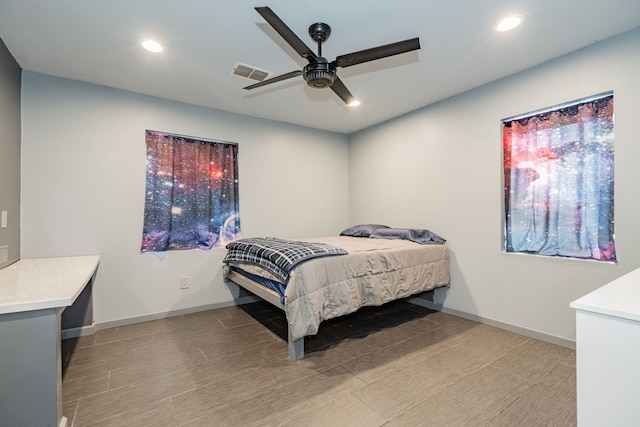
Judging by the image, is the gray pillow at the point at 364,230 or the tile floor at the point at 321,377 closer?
the tile floor at the point at 321,377

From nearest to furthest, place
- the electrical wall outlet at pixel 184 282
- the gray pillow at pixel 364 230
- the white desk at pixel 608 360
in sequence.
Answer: the white desk at pixel 608 360
the electrical wall outlet at pixel 184 282
the gray pillow at pixel 364 230

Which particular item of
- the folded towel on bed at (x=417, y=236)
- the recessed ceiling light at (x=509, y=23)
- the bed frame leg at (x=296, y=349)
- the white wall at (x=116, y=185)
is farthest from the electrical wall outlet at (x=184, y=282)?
the recessed ceiling light at (x=509, y=23)

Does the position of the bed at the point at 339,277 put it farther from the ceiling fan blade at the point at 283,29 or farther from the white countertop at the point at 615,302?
the white countertop at the point at 615,302

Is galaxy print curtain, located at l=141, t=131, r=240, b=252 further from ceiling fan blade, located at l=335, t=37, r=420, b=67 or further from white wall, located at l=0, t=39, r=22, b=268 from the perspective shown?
ceiling fan blade, located at l=335, t=37, r=420, b=67

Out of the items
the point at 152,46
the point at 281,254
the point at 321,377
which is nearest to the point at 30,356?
the point at 281,254

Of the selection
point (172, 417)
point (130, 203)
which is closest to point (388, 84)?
point (130, 203)

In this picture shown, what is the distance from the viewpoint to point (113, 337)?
2824 mm

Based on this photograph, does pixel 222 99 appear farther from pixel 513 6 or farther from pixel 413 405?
pixel 413 405

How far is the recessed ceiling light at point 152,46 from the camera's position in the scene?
2.30 meters

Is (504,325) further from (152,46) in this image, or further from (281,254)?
(152,46)

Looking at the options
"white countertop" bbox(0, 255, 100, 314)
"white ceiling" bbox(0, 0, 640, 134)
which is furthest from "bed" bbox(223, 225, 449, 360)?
"white ceiling" bbox(0, 0, 640, 134)

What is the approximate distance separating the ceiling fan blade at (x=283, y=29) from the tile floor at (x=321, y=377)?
2.20m

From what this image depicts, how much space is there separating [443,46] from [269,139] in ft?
8.19

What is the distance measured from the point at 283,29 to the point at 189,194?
253cm
